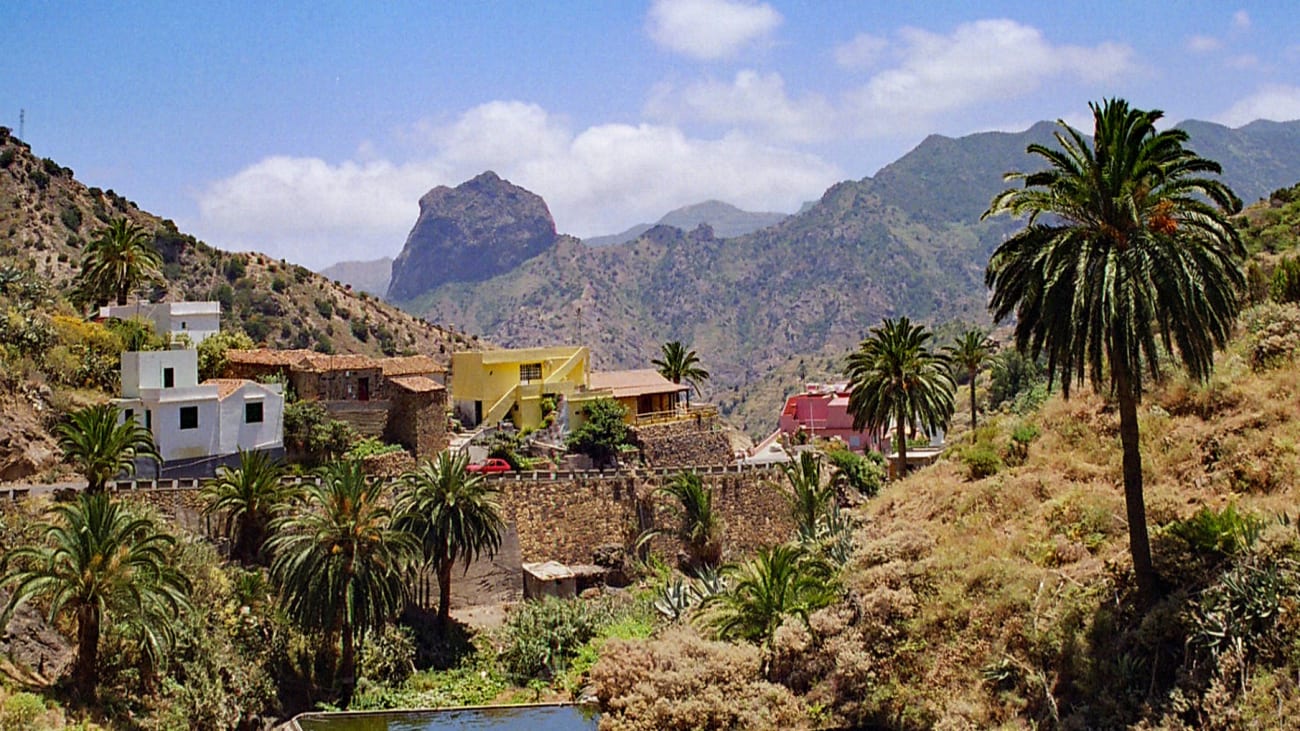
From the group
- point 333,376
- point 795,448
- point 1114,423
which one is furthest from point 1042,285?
point 795,448

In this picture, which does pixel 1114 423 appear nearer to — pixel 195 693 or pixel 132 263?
pixel 195 693

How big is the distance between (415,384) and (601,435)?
897 centimetres

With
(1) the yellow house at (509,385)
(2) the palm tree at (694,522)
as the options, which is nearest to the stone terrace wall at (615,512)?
(2) the palm tree at (694,522)

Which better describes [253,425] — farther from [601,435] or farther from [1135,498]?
[1135,498]

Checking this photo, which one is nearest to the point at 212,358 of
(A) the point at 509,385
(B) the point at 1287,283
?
(A) the point at 509,385

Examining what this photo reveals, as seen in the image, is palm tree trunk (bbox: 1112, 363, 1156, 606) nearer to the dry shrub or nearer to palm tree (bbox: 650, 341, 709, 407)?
the dry shrub

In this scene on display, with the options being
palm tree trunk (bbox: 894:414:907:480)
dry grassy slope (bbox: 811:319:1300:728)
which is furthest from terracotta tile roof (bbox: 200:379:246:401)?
palm tree trunk (bbox: 894:414:907:480)

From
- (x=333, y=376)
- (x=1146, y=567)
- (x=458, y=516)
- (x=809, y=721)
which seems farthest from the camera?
(x=333, y=376)

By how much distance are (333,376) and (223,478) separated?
10502 millimetres

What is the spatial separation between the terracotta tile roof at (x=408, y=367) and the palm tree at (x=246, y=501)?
11.7 m

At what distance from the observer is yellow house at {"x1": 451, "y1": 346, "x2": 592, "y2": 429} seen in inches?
1983

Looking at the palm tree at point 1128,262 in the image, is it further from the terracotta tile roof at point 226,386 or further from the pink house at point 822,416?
the pink house at point 822,416

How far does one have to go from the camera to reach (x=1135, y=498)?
19.8 metres

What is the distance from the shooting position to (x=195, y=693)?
2636 cm
